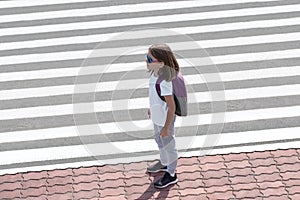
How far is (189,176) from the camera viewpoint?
8.99 meters

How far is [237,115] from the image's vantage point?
34.8ft

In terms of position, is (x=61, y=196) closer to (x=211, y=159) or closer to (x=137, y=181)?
(x=137, y=181)

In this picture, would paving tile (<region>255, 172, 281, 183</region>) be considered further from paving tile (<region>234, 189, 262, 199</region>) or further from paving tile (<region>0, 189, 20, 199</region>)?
paving tile (<region>0, 189, 20, 199</region>)

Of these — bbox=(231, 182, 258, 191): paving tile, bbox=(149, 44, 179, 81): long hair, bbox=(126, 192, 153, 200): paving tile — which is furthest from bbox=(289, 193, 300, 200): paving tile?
bbox=(149, 44, 179, 81): long hair

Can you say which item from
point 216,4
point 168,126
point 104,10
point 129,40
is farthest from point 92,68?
point 168,126

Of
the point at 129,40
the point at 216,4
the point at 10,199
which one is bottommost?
the point at 10,199

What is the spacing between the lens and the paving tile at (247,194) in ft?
28.1

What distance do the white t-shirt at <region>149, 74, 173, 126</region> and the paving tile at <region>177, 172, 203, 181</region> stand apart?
109 centimetres

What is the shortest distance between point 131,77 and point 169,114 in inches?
163

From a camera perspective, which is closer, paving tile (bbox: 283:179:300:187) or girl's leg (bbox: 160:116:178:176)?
girl's leg (bbox: 160:116:178:176)

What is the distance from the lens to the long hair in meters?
7.79

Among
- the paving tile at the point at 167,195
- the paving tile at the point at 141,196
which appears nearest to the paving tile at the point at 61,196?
the paving tile at the point at 141,196

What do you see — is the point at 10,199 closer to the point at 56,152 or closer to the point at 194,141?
the point at 56,152

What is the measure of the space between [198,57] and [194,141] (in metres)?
2.85
